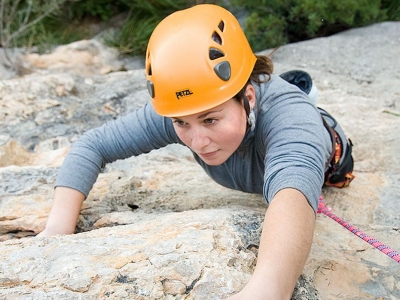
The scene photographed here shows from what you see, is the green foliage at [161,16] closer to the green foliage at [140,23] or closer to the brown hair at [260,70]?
the green foliage at [140,23]

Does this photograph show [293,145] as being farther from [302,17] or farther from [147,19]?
[147,19]

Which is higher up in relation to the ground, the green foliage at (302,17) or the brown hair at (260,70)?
the brown hair at (260,70)

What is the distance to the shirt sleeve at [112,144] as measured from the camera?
206cm

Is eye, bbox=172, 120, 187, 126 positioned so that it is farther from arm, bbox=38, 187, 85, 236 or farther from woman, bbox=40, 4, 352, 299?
arm, bbox=38, 187, 85, 236

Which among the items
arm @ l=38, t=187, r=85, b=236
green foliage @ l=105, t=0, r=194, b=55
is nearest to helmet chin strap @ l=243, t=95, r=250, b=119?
arm @ l=38, t=187, r=85, b=236

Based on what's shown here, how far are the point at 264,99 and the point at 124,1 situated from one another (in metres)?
5.10

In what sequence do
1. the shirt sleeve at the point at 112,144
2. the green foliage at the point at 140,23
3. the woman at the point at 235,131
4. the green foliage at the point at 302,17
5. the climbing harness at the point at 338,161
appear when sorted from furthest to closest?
the green foliage at the point at 140,23 → the green foliage at the point at 302,17 → the climbing harness at the point at 338,161 → the shirt sleeve at the point at 112,144 → the woman at the point at 235,131

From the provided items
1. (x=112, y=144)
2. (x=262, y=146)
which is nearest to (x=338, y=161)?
(x=262, y=146)

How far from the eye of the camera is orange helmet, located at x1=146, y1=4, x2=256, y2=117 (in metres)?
1.65

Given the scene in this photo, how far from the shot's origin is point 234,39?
5.91 feet

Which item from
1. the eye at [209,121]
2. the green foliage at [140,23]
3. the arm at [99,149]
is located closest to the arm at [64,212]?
the arm at [99,149]

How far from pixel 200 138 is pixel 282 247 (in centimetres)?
48

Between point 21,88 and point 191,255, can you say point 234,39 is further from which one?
point 21,88

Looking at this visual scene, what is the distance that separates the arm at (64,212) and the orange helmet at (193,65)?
0.54 m
